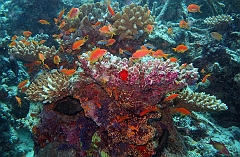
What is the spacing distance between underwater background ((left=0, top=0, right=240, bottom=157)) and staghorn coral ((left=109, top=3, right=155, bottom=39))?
2 cm

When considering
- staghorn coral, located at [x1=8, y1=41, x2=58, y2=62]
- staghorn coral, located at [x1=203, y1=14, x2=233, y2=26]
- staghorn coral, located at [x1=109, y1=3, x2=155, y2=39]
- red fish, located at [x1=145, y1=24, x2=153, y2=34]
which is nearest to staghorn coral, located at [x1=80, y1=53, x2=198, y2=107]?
staghorn coral, located at [x1=109, y1=3, x2=155, y2=39]

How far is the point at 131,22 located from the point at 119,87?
2.27m

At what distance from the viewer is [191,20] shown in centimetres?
823

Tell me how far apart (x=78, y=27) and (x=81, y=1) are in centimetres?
413

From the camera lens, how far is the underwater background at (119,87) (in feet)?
9.89

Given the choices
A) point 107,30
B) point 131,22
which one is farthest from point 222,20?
point 107,30

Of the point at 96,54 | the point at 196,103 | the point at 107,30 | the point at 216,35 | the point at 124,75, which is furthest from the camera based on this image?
the point at 216,35

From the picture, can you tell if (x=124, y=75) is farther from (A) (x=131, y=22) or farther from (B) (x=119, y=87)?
(A) (x=131, y=22)

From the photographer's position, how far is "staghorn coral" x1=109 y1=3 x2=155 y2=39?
4590mm

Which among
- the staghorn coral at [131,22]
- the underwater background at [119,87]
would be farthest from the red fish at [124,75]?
the staghorn coral at [131,22]

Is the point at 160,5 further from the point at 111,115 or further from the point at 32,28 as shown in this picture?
the point at 111,115

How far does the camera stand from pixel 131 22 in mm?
4637

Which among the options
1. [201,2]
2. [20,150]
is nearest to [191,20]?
[201,2]

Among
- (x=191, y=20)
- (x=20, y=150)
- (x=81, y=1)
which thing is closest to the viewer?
(x=20, y=150)
